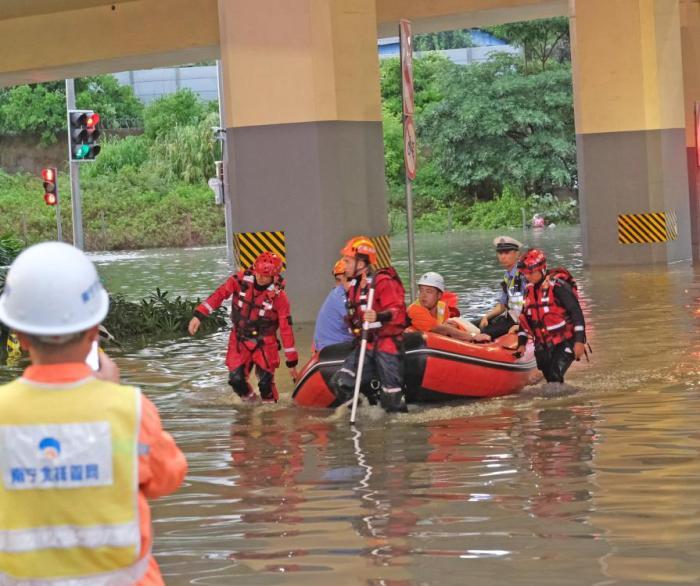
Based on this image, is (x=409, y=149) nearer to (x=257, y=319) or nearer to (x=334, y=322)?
(x=334, y=322)

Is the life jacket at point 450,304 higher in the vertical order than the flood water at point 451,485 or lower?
higher

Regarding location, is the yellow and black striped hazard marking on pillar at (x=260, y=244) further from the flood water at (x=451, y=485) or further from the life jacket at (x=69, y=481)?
the life jacket at (x=69, y=481)

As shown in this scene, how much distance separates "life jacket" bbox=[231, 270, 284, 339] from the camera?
1238 centimetres

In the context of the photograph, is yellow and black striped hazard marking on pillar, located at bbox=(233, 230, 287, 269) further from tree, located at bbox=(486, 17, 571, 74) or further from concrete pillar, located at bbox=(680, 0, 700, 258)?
tree, located at bbox=(486, 17, 571, 74)

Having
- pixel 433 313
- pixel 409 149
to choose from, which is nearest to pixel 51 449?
pixel 433 313

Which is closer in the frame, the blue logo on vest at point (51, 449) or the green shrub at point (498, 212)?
the blue logo on vest at point (51, 449)

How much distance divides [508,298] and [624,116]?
16.1 metres

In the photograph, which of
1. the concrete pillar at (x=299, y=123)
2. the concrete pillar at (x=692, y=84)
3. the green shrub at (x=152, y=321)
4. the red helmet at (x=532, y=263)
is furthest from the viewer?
the concrete pillar at (x=692, y=84)

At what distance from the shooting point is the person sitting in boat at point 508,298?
13836mm

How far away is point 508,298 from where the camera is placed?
14102mm

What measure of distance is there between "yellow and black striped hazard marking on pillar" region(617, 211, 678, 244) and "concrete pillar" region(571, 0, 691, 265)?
0.33 ft

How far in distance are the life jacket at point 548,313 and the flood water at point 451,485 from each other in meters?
0.51

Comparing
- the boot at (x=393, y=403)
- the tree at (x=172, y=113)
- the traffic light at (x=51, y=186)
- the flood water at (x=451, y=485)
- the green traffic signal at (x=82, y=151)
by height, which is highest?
the tree at (x=172, y=113)

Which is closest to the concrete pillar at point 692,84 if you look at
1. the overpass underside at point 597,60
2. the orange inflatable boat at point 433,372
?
the overpass underside at point 597,60
